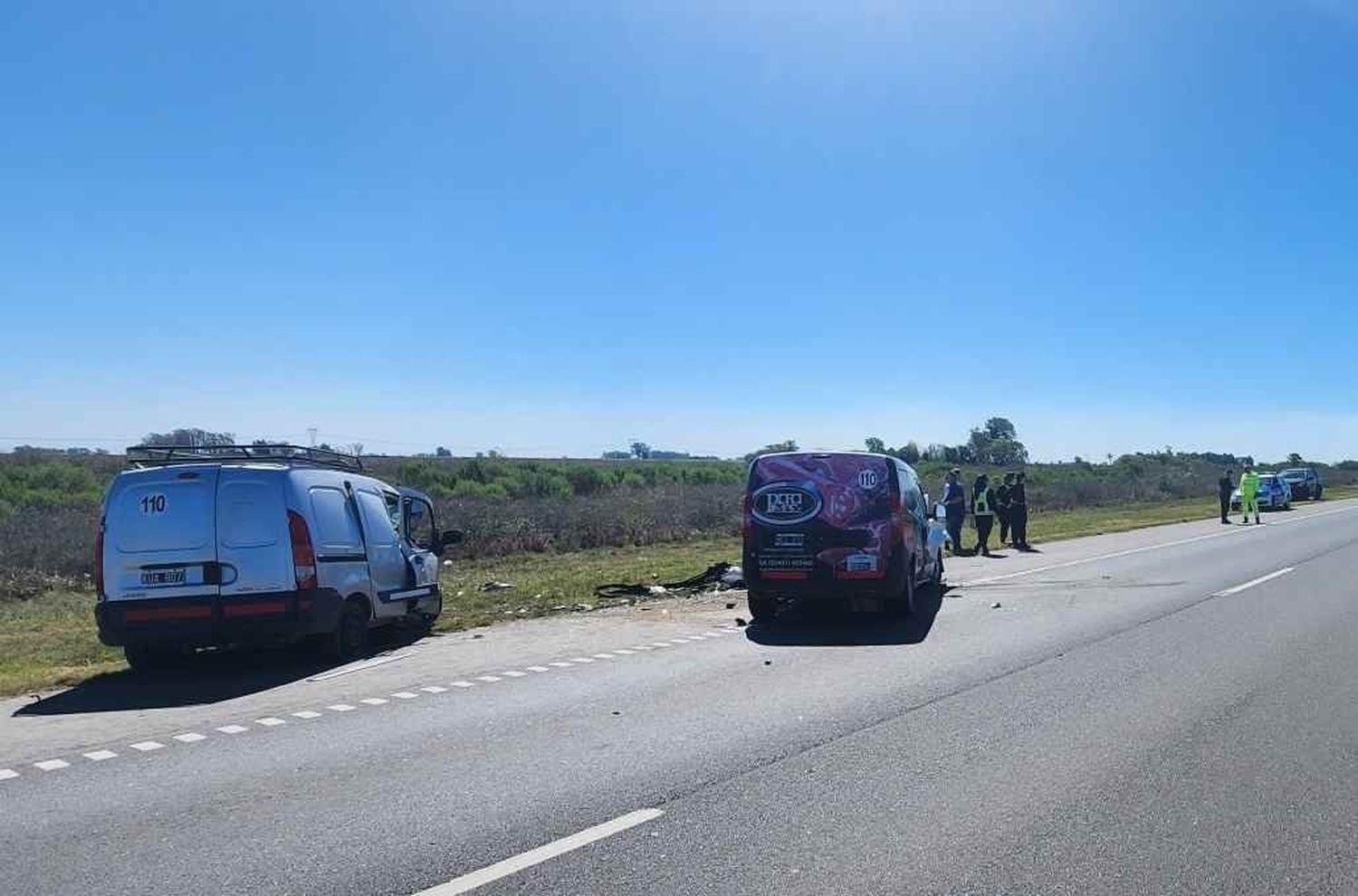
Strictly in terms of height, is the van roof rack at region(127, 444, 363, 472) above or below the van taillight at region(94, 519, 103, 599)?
above

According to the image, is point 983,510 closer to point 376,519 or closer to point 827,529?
point 827,529

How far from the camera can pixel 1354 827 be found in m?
5.72

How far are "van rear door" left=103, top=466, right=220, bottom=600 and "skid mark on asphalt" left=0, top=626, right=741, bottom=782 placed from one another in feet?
4.79

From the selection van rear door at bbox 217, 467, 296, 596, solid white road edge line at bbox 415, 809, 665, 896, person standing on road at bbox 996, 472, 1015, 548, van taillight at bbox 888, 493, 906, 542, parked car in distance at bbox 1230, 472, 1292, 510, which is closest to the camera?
solid white road edge line at bbox 415, 809, 665, 896

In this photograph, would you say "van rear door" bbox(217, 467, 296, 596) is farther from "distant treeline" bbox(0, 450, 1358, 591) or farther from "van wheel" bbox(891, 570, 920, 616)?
"distant treeline" bbox(0, 450, 1358, 591)

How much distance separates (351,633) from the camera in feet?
39.1

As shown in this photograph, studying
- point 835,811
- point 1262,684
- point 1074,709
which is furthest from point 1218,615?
point 835,811

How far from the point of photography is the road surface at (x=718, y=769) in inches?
205

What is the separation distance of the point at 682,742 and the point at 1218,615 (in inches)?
349

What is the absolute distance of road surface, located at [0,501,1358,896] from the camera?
205 inches

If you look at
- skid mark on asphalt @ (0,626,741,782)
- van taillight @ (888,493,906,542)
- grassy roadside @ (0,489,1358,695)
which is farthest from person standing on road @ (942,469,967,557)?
skid mark on asphalt @ (0,626,741,782)

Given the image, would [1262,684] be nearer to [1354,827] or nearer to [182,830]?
[1354,827]

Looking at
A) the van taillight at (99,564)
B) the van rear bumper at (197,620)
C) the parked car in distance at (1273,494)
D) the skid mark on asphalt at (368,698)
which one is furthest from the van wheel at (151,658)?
the parked car in distance at (1273,494)

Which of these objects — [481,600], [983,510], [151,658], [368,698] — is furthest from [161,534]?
[983,510]
